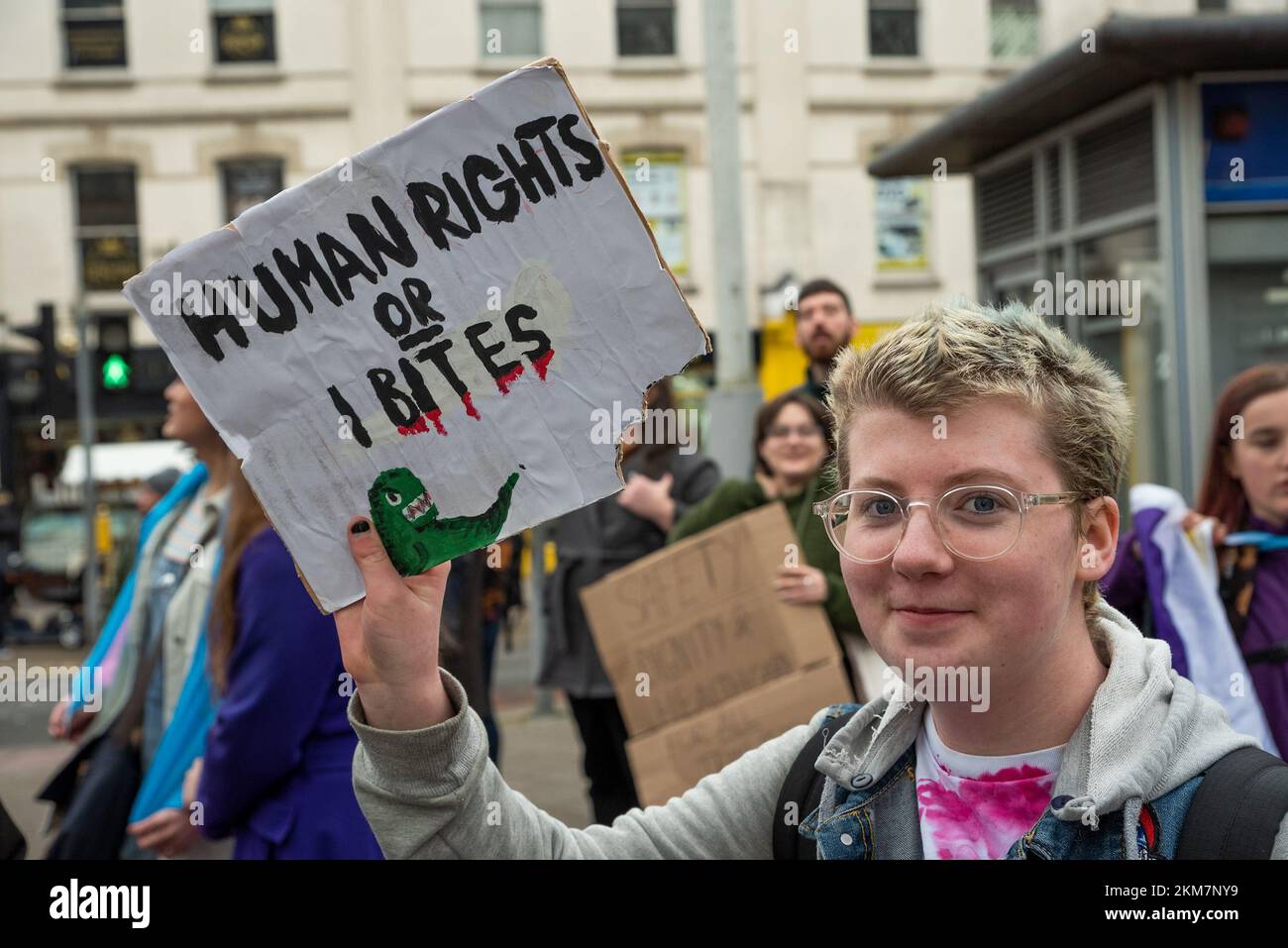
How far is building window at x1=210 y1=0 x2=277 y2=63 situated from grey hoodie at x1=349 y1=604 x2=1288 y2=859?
1968cm

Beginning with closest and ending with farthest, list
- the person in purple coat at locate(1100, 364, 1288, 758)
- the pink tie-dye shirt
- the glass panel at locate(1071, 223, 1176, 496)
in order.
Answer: the pink tie-dye shirt, the person in purple coat at locate(1100, 364, 1288, 758), the glass panel at locate(1071, 223, 1176, 496)

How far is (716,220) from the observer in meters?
6.60

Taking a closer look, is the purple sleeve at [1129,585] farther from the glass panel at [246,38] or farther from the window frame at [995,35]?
the glass panel at [246,38]

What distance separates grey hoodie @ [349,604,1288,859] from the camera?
1375 mm

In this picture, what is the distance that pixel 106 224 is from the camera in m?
20.2

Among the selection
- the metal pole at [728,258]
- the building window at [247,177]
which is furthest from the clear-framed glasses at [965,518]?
the building window at [247,177]

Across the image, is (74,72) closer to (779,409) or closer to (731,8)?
(731,8)

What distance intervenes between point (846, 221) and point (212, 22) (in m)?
9.18

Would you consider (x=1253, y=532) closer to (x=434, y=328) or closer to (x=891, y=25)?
(x=434, y=328)

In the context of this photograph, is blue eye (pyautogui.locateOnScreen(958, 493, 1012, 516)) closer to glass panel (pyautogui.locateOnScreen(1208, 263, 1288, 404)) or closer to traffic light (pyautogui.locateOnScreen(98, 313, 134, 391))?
glass panel (pyautogui.locateOnScreen(1208, 263, 1288, 404))

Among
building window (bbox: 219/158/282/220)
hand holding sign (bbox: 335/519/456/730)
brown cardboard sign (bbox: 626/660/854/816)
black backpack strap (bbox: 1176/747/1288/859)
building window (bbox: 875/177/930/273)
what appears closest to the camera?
black backpack strap (bbox: 1176/747/1288/859)

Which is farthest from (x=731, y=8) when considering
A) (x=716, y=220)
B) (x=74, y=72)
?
(x=74, y=72)

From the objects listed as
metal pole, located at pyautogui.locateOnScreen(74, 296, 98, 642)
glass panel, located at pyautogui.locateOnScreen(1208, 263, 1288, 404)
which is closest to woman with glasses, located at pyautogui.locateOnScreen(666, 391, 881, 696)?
glass panel, located at pyautogui.locateOnScreen(1208, 263, 1288, 404)

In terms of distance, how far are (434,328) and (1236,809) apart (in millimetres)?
855
